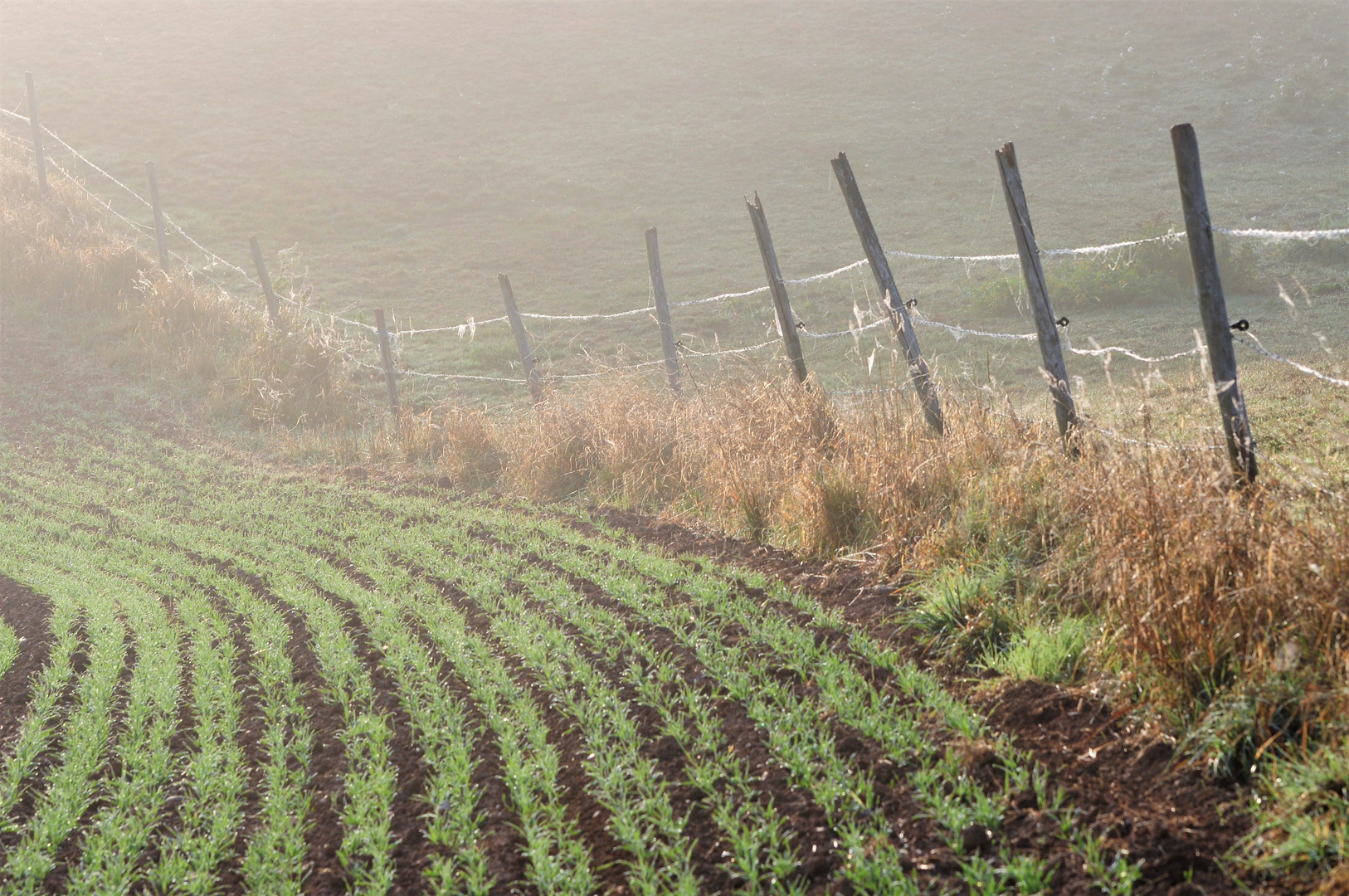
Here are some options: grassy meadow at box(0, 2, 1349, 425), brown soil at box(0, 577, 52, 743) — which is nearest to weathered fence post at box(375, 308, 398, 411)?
grassy meadow at box(0, 2, 1349, 425)

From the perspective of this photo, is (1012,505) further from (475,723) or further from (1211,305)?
(475,723)

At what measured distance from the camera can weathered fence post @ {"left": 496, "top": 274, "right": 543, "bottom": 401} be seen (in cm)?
Result: 1095

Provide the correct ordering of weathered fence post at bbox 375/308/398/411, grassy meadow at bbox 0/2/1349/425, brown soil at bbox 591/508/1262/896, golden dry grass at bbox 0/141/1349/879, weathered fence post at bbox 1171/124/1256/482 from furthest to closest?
1. grassy meadow at bbox 0/2/1349/425
2. weathered fence post at bbox 375/308/398/411
3. weathered fence post at bbox 1171/124/1256/482
4. golden dry grass at bbox 0/141/1349/879
5. brown soil at bbox 591/508/1262/896

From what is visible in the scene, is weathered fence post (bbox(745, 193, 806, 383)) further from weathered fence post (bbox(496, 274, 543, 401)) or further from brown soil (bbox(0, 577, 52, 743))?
brown soil (bbox(0, 577, 52, 743))

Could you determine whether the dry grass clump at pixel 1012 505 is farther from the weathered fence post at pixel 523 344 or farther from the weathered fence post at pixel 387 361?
the weathered fence post at pixel 387 361

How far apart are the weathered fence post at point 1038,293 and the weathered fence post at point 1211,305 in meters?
0.96

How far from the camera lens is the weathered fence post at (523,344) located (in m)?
11.0

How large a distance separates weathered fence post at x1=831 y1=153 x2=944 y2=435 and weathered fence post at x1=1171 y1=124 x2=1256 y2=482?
208 centimetres

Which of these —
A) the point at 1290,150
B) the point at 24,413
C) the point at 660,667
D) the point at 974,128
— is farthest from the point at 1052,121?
the point at 660,667

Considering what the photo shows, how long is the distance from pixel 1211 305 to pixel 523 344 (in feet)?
26.2

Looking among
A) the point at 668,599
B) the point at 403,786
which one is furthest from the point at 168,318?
the point at 403,786

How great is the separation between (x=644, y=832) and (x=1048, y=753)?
4.83ft

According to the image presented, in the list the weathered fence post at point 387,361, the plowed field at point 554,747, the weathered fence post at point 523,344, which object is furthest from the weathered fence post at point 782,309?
the weathered fence post at point 387,361

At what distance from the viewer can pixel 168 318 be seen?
52.2ft
